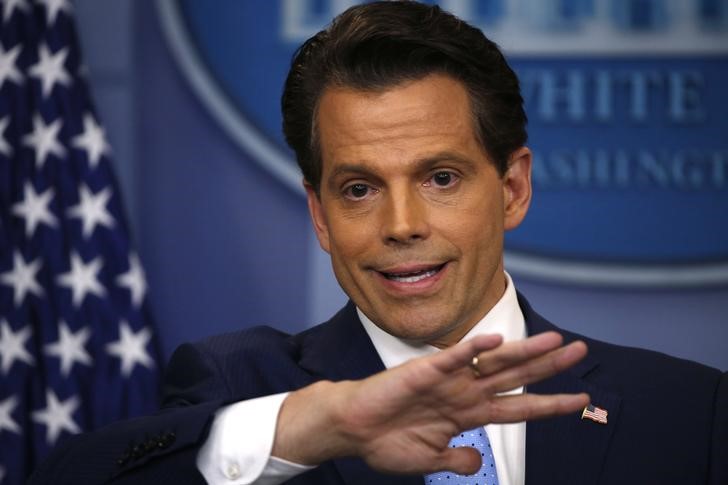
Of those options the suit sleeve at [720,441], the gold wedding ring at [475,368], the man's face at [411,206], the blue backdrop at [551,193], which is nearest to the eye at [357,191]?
the man's face at [411,206]

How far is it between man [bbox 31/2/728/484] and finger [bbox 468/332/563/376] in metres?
0.29

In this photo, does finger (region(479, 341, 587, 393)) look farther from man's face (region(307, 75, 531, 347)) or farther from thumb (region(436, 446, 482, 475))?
man's face (region(307, 75, 531, 347))

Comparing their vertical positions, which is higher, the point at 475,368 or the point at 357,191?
the point at 357,191

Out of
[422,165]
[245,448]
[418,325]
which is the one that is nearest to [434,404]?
[245,448]

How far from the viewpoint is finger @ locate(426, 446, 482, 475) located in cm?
155

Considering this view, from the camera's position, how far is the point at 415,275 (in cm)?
197

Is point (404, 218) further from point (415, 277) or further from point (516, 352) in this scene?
point (516, 352)

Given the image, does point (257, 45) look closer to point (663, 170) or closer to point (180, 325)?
point (180, 325)

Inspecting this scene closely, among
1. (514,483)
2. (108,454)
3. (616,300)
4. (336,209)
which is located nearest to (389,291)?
(336,209)

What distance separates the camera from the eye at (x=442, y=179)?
200 centimetres

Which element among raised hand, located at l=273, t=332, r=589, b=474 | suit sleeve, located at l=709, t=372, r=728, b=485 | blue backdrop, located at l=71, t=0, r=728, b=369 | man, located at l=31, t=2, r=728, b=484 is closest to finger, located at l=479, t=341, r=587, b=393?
raised hand, located at l=273, t=332, r=589, b=474

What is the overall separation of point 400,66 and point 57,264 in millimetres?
1622

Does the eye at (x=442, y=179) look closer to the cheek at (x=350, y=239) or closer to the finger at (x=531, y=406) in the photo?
the cheek at (x=350, y=239)

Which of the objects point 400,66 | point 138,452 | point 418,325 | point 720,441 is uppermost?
point 400,66
